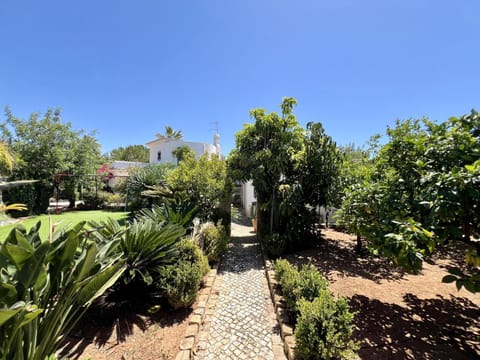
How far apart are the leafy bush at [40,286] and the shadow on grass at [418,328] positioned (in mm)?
3561

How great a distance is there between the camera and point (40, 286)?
1643 millimetres

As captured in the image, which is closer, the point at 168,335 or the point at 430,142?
the point at 430,142

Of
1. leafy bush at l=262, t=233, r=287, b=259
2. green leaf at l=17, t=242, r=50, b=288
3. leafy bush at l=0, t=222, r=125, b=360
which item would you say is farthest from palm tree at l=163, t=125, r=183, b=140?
green leaf at l=17, t=242, r=50, b=288

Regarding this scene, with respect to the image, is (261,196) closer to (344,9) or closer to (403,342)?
(403,342)

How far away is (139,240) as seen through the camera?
3.67m

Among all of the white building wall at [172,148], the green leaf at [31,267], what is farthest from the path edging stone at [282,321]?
the white building wall at [172,148]

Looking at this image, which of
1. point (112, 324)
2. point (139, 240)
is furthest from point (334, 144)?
point (112, 324)

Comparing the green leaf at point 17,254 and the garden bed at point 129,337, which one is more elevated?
the green leaf at point 17,254

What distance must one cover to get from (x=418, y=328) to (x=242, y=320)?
2.83 metres

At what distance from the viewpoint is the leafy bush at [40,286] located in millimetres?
1438

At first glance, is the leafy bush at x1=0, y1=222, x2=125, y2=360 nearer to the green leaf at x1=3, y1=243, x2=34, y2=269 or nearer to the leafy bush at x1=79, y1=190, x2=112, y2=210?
the green leaf at x1=3, y1=243, x2=34, y2=269

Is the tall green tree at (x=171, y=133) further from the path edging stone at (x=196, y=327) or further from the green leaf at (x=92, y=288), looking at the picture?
the green leaf at (x=92, y=288)

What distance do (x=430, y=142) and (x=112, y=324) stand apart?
18.2 feet

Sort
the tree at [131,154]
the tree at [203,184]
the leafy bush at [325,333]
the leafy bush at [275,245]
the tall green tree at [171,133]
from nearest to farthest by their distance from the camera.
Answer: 1. the leafy bush at [325,333]
2. the leafy bush at [275,245]
3. the tree at [203,184]
4. the tall green tree at [171,133]
5. the tree at [131,154]
